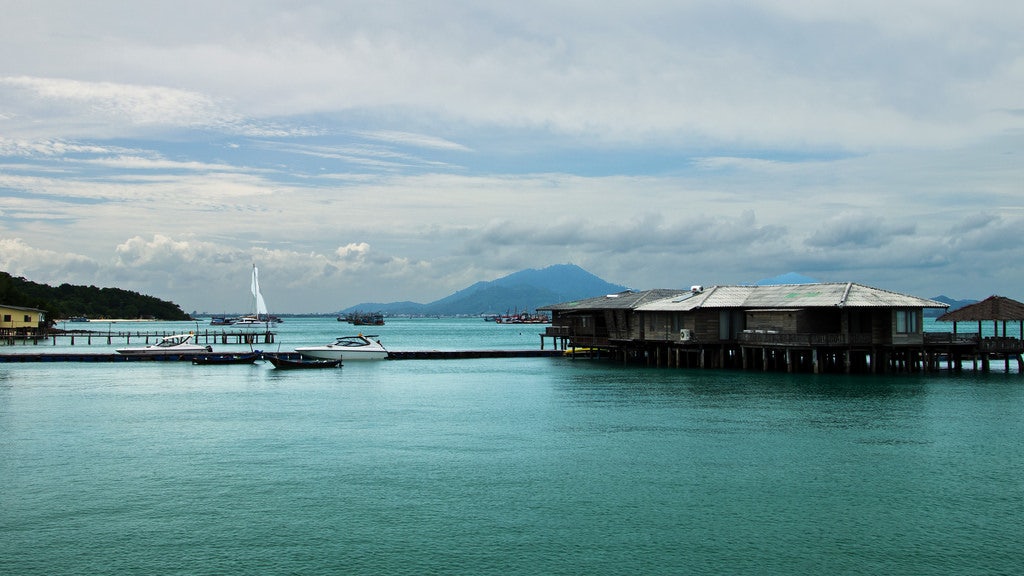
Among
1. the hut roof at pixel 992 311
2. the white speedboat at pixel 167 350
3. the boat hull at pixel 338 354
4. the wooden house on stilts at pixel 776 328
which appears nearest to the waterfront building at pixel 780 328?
the wooden house on stilts at pixel 776 328

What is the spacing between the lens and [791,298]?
5550 cm

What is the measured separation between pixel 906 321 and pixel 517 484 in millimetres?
37948

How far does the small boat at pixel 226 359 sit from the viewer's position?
67.4m

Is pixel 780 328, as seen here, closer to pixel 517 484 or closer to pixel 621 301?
pixel 621 301

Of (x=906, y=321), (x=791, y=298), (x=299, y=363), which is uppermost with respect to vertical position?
(x=791, y=298)

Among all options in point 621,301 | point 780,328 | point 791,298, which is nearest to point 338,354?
point 621,301

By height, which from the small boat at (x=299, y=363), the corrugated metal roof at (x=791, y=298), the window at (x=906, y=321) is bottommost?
the small boat at (x=299, y=363)

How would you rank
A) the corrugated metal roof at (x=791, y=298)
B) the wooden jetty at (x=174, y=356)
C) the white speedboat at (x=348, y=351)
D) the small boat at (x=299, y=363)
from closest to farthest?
the corrugated metal roof at (x=791, y=298), the small boat at (x=299, y=363), the wooden jetty at (x=174, y=356), the white speedboat at (x=348, y=351)

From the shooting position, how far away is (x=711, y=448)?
28.2 meters

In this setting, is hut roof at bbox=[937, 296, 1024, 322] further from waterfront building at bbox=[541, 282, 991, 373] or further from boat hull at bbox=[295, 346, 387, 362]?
boat hull at bbox=[295, 346, 387, 362]

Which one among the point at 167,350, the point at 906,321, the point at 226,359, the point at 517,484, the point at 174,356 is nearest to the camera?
the point at 517,484

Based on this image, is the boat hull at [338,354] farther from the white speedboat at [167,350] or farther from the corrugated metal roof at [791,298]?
the corrugated metal roof at [791,298]

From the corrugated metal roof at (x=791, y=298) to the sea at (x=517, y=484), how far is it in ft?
29.9

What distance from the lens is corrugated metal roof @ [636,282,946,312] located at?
2029 inches
